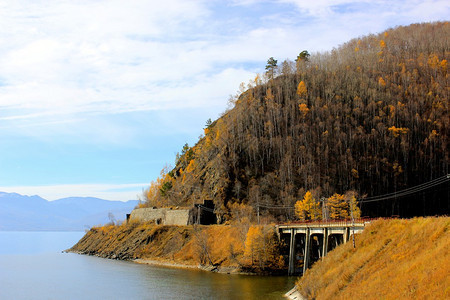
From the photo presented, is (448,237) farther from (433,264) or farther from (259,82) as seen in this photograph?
(259,82)

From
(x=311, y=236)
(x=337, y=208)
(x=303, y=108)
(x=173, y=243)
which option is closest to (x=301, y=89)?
(x=303, y=108)

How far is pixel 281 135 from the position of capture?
153000 mm

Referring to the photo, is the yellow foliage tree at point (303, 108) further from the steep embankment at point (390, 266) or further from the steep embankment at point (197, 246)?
the steep embankment at point (390, 266)

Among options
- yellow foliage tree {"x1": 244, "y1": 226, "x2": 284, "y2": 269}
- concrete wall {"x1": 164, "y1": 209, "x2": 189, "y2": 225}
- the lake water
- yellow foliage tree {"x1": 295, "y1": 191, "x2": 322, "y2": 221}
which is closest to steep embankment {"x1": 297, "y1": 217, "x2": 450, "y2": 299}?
the lake water

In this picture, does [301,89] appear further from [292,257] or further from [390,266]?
[390,266]

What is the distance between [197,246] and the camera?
342 feet

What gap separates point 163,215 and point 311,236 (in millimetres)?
67557

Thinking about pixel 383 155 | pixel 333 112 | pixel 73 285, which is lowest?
pixel 73 285

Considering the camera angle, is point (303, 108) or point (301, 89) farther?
point (301, 89)

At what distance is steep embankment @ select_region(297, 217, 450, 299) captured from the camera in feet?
124

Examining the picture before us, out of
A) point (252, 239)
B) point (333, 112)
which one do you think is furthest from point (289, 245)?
point (333, 112)

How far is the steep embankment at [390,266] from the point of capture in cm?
3778

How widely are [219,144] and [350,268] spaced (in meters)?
104

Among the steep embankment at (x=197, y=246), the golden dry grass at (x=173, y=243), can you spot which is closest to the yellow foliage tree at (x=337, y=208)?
the steep embankment at (x=197, y=246)
